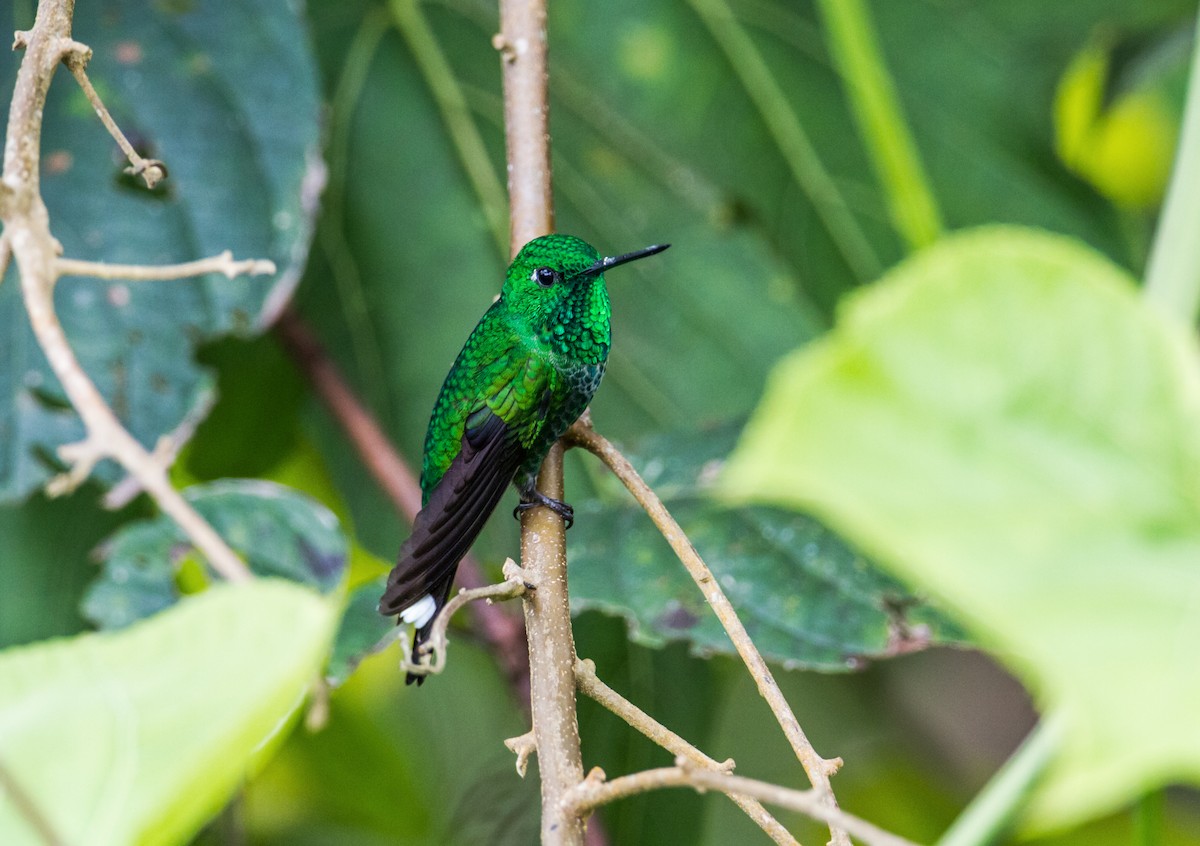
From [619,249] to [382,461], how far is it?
1.38ft

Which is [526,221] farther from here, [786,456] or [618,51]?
[618,51]

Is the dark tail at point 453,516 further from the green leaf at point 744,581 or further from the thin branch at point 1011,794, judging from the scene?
the thin branch at point 1011,794

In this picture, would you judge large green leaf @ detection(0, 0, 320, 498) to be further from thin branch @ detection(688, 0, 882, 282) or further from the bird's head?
thin branch @ detection(688, 0, 882, 282)

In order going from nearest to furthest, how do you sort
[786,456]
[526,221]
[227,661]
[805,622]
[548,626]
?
[786,456] → [227,661] → [548,626] → [526,221] → [805,622]

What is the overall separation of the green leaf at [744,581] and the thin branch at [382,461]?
15cm

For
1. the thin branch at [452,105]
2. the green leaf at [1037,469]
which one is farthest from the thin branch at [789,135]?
the green leaf at [1037,469]

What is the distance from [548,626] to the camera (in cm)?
61

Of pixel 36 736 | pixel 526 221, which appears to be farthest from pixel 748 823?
pixel 36 736

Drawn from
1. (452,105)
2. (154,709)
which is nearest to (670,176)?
(452,105)

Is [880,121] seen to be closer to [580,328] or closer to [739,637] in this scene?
[580,328]

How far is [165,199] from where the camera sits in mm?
1181

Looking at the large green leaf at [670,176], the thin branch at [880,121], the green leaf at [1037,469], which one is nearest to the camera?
the green leaf at [1037,469]

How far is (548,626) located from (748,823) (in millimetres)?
905

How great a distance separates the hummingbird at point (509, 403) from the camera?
0.74 meters
